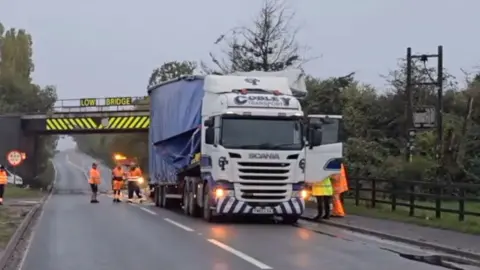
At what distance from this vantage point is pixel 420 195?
897 inches

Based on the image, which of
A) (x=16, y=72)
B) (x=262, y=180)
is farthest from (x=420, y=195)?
(x=16, y=72)

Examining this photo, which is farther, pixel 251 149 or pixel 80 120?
pixel 80 120

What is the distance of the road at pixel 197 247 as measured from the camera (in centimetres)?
1377

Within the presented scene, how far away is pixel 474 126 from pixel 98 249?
25980 millimetres

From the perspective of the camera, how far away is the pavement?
16875 mm

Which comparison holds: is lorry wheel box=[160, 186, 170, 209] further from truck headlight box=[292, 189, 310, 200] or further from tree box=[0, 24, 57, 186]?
tree box=[0, 24, 57, 186]

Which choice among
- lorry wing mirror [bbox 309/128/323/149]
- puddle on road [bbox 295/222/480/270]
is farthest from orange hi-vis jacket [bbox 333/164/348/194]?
puddle on road [bbox 295/222/480/270]

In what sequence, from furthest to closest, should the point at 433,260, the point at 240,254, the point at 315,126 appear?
the point at 315,126 < the point at 240,254 < the point at 433,260

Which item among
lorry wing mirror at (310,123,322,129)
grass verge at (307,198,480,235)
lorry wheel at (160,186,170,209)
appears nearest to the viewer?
grass verge at (307,198,480,235)

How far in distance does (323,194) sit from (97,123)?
118ft

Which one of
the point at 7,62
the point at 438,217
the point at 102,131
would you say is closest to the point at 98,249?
the point at 438,217

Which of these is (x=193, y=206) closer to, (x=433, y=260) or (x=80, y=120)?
(x=433, y=260)

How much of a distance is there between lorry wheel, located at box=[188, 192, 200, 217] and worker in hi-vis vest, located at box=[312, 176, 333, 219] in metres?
3.62

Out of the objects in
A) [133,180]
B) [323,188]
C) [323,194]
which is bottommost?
[133,180]
